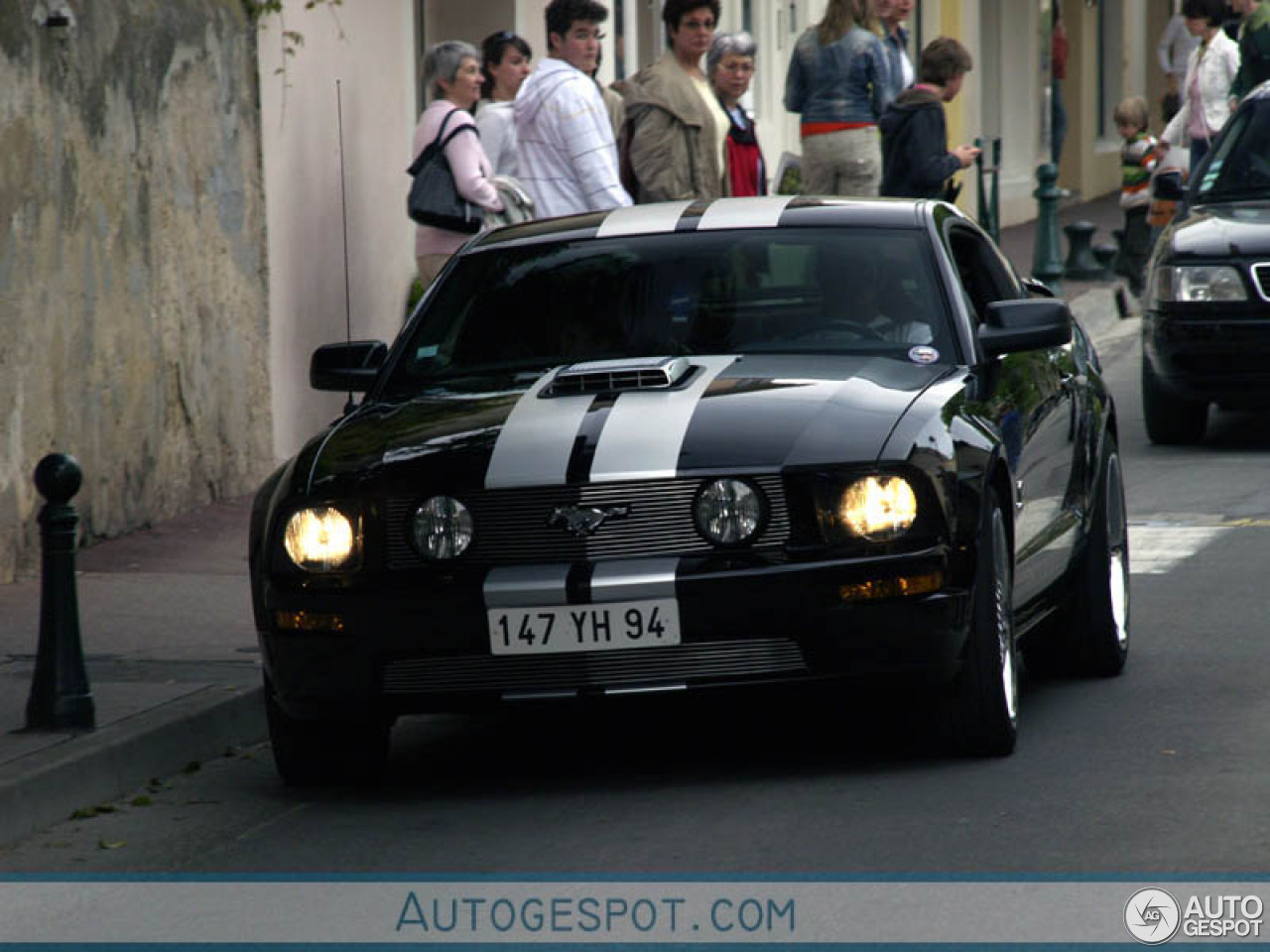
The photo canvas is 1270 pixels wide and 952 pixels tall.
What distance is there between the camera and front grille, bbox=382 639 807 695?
259 inches

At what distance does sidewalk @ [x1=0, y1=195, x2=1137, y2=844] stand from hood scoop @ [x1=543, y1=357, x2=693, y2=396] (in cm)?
147

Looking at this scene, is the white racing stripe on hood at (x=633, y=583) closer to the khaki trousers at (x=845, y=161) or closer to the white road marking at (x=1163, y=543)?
the white road marking at (x=1163, y=543)

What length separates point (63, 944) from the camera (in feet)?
18.5

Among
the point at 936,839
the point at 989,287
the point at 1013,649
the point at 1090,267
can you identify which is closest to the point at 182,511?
the point at 989,287

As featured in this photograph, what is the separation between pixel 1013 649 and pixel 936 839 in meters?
1.14

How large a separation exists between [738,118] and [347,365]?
21.7 feet

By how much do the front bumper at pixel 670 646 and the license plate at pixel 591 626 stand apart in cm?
2

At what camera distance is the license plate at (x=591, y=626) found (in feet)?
21.5

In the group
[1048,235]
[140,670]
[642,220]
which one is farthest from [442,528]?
[1048,235]

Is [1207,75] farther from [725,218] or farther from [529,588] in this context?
[529,588]

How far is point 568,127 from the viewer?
13.3 metres

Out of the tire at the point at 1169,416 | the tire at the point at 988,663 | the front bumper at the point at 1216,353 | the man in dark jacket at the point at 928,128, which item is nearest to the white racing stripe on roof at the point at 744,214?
the tire at the point at 988,663

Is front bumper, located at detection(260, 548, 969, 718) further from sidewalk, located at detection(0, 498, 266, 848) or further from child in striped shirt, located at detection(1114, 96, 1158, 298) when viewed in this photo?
child in striped shirt, located at detection(1114, 96, 1158, 298)

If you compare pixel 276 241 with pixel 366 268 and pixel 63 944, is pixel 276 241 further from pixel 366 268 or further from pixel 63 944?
pixel 63 944
